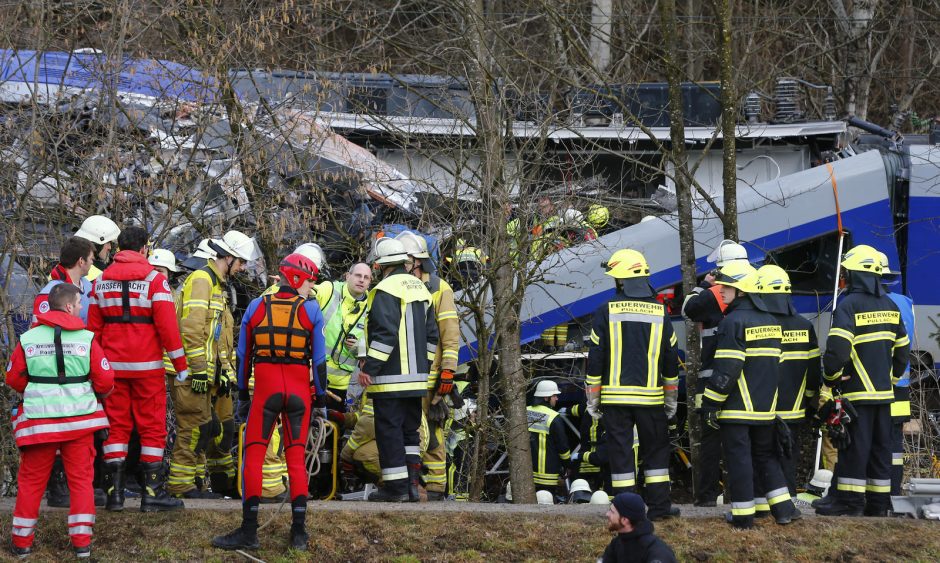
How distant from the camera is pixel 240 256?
8.24 metres

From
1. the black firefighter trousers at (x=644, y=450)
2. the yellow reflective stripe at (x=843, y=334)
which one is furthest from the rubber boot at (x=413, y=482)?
the yellow reflective stripe at (x=843, y=334)

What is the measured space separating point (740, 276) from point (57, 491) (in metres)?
5.11

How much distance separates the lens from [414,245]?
329 inches

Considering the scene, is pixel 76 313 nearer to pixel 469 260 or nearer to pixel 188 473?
pixel 188 473

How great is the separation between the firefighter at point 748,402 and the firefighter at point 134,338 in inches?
146

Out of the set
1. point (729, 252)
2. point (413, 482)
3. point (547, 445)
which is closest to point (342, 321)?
point (413, 482)

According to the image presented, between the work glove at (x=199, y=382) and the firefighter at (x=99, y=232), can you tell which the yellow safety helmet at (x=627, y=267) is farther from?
the firefighter at (x=99, y=232)

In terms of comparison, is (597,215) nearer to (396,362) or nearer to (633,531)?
(396,362)

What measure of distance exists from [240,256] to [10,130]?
123 inches

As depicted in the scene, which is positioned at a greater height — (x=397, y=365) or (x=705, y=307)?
(x=705, y=307)

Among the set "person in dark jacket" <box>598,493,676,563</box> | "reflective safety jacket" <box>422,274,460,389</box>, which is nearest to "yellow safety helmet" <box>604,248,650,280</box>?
"reflective safety jacket" <box>422,274,460,389</box>

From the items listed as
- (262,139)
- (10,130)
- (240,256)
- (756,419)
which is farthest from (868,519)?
(10,130)

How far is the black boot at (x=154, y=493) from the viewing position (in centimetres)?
739

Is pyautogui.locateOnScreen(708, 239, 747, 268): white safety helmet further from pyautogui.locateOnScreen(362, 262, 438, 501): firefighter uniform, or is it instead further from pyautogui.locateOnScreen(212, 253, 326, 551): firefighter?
pyautogui.locateOnScreen(212, 253, 326, 551): firefighter
